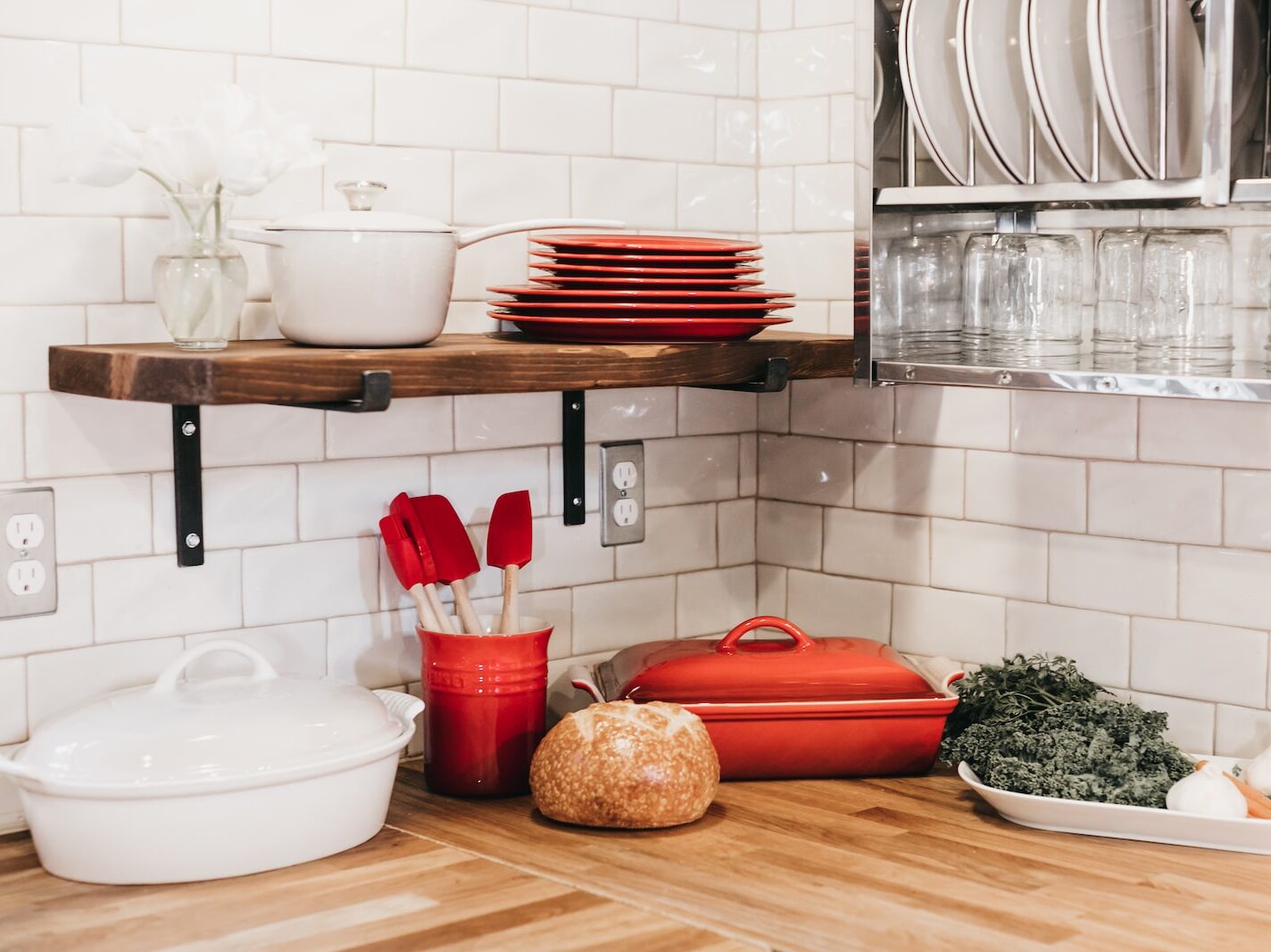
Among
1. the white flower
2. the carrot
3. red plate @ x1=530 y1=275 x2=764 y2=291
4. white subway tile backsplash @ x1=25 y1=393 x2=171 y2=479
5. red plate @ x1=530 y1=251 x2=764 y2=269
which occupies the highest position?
the white flower

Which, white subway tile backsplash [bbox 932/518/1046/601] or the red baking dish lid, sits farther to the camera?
white subway tile backsplash [bbox 932/518/1046/601]

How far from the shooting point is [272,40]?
1.65 meters

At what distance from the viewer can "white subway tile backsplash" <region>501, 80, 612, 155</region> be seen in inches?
73.2

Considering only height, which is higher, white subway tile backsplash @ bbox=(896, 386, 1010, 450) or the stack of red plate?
the stack of red plate

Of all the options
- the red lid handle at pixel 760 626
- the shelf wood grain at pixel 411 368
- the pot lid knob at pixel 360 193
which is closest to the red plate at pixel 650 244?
the shelf wood grain at pixel 411 368

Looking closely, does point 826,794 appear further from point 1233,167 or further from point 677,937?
point 1233,167

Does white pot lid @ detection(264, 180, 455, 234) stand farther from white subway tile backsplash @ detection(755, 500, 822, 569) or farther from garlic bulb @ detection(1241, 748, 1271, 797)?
garlic bulb @ detection(1241, 748, 1271, 797)

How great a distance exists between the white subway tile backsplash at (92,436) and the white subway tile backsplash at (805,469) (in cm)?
88

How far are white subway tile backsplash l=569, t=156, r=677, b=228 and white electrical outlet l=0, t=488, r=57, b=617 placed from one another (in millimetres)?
761

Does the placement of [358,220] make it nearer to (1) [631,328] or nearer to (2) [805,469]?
(1) [631,328]

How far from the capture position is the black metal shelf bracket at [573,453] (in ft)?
6.33

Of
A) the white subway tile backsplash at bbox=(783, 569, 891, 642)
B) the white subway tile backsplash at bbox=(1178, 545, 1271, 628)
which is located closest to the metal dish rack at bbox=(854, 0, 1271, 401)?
the white subway tile backsplash at bbox=(1178, 545, 1271, 628)

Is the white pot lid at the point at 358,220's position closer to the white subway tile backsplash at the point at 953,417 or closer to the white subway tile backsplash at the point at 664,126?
the white subway tile backsplash at the point at 664,126

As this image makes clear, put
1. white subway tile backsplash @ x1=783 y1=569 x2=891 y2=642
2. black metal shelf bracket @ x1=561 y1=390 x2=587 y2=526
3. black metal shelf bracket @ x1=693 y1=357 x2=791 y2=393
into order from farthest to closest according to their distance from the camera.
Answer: white subway tile backsplash @ x1=783 y1=569 x2=891 y2=642, black metal shelf bracket @ x1=561 y1=390 x2=587 y2=526, black metal shelf bracket @ x1=693 y1=357 x2=791 y2=393
